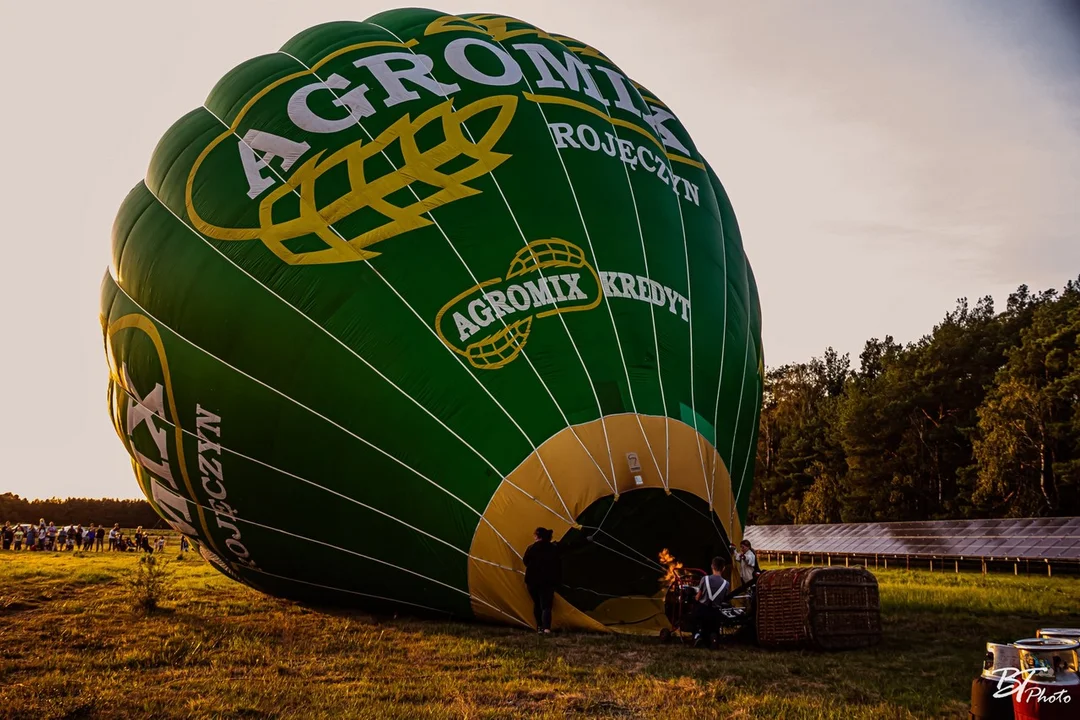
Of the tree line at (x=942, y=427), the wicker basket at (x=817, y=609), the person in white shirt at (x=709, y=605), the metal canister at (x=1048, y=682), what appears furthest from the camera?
the tree line at (x=942, y=427)

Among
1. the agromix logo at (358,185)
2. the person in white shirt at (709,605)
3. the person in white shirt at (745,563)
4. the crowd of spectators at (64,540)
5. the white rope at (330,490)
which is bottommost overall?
the crowd of spectators at (64,540)

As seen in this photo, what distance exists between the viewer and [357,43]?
8.11 m

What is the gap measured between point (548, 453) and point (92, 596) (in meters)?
6.81

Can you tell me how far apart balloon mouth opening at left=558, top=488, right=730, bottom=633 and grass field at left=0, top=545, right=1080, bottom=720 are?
62 cm

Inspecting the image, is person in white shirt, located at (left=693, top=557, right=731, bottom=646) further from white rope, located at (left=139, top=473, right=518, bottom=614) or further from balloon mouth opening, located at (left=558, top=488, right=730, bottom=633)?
white rope, located at (left=139, top=473, right=518, bottom=614)

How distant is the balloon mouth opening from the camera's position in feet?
22.1

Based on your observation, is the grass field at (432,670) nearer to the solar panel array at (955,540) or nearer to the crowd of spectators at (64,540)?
the solar panel array at (955,540)

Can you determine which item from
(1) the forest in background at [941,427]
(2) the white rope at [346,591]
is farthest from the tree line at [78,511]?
(2) the white rope at [346,591]

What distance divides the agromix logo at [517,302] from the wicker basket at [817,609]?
96.5 inches

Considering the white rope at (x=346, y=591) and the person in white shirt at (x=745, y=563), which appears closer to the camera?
the white rope at (x=346, y=591)

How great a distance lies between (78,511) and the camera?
82.2m

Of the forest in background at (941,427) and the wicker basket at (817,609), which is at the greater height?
the forest in background at (941,427)

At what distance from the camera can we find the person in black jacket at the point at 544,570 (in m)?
6.41

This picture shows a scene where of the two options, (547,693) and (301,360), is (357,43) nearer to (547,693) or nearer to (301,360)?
(301,360)
